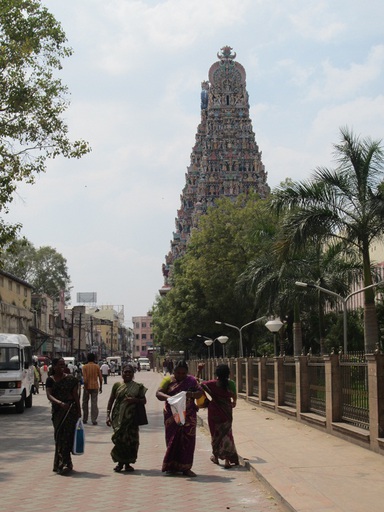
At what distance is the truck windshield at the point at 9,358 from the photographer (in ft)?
78.6

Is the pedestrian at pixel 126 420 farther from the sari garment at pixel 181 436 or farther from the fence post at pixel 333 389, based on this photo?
the fence post at pixel 333 389

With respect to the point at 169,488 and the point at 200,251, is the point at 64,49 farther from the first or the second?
the point at 200,251

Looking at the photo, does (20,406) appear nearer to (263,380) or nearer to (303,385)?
(263,380)

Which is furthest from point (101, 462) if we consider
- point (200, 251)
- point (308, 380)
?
point (200, 251)

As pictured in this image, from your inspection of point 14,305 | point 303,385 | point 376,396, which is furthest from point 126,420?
point 14,305

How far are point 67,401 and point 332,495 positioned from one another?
414 cm

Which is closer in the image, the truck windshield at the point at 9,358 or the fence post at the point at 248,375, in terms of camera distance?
the truck windshield at the point at 9,358

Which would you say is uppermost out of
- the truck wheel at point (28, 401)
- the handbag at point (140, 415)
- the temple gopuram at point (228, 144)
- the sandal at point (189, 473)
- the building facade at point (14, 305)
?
the temple gopuram at point (228, 144)

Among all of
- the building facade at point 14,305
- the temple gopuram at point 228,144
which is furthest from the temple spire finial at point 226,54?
the building facade at point 14,305

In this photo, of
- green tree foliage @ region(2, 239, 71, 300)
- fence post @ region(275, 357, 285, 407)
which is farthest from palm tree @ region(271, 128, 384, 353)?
green tree foliage @ region(2, 239, 71, 300)

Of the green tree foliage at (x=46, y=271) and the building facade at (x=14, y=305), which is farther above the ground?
the green tree foliage at (x=46, y=271)

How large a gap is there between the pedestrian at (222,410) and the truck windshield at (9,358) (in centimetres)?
1384

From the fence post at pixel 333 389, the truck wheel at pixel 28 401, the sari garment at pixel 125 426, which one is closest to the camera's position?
the sari garment at pixel 125 426

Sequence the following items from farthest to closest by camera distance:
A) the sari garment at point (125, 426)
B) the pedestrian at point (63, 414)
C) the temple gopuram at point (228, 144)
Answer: the temple gopuram at point (228, 144)
the pedestrian at point (63, 414)
the sari garment at point (125, 426)
